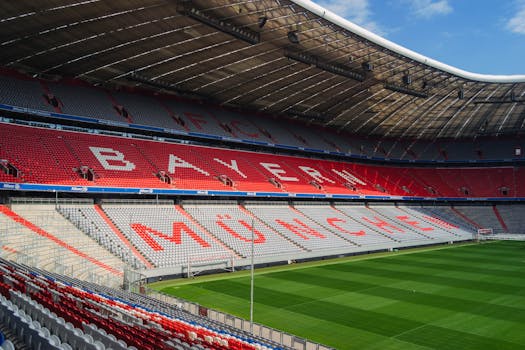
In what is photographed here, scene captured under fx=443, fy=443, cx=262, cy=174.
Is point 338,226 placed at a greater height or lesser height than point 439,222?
greater

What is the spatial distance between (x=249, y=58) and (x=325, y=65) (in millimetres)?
6368

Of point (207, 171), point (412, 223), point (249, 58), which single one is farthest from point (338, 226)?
point (249, 58)

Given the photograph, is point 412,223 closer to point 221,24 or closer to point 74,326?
point 221,24

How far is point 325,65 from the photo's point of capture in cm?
3588

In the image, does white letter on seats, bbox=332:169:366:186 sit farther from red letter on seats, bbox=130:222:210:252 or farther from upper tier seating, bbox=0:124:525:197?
red letter on seats, bbox=130:222:210:252

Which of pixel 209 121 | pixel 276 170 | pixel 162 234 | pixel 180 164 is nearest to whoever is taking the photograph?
pixel 162 234

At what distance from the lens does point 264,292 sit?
2430 centimetres

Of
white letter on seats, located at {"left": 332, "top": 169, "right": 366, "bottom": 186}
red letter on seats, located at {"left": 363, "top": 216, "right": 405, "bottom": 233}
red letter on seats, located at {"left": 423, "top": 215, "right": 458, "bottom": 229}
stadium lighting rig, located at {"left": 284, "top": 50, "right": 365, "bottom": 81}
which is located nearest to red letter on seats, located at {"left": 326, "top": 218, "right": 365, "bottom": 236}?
red letter on seats, located at {"left": 363, "top": 216, "right": 405, "bottom": 233}

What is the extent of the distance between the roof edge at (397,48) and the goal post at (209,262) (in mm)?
17274

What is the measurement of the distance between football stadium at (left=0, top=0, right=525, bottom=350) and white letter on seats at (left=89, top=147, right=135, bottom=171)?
0.74 feet

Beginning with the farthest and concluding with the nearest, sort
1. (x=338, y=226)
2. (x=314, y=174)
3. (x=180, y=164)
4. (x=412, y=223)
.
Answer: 1. (x=412, y=223)
2. (x=314, y=174)
3. (x=338, y=226)
4. (x=180, y=164)

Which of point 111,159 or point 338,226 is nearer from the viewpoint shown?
point 111,159

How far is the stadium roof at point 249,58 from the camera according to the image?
A: 2597cm

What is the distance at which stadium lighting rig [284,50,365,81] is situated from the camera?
33.5m
